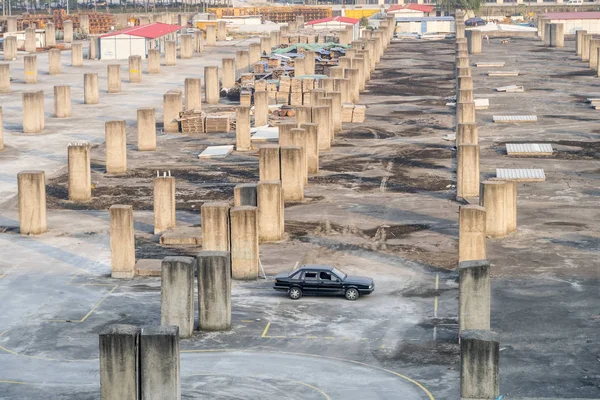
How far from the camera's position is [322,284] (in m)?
35.3

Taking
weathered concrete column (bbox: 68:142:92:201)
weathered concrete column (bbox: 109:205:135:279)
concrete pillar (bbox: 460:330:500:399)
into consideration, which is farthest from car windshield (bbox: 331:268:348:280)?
weathered concrete column (bbox: 68:142:92:201)

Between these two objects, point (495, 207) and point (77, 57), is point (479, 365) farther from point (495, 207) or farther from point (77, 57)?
point (77, 57)

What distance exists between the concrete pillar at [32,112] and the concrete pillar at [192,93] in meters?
9.50

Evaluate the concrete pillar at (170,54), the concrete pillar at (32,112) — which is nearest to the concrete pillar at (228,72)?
the concrete pillar at (170,54)

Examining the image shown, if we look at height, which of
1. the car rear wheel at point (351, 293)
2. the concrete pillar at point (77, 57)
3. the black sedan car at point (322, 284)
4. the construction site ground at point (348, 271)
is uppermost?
the concrete pillar at point (77, 57)

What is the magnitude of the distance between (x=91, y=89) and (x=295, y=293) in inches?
1918

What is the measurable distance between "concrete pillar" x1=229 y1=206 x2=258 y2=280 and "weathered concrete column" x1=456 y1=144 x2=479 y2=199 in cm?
1265

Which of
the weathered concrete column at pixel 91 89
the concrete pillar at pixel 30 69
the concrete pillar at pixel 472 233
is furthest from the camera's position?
the concrete pillar at pixel 30 69

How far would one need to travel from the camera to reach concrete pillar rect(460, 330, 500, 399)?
2644 cm

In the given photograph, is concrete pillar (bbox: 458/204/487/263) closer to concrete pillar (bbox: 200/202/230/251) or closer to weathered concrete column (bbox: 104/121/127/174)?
concrete pillar (bbox: 200/202/230/251)

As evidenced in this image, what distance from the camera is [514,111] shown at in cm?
7200

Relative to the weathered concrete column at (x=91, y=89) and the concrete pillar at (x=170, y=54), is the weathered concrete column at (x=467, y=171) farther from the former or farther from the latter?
the concrete pillar at (x=170, y=54)

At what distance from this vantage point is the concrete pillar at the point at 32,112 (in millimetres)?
68750

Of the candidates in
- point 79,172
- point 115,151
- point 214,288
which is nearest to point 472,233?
point 214,288
